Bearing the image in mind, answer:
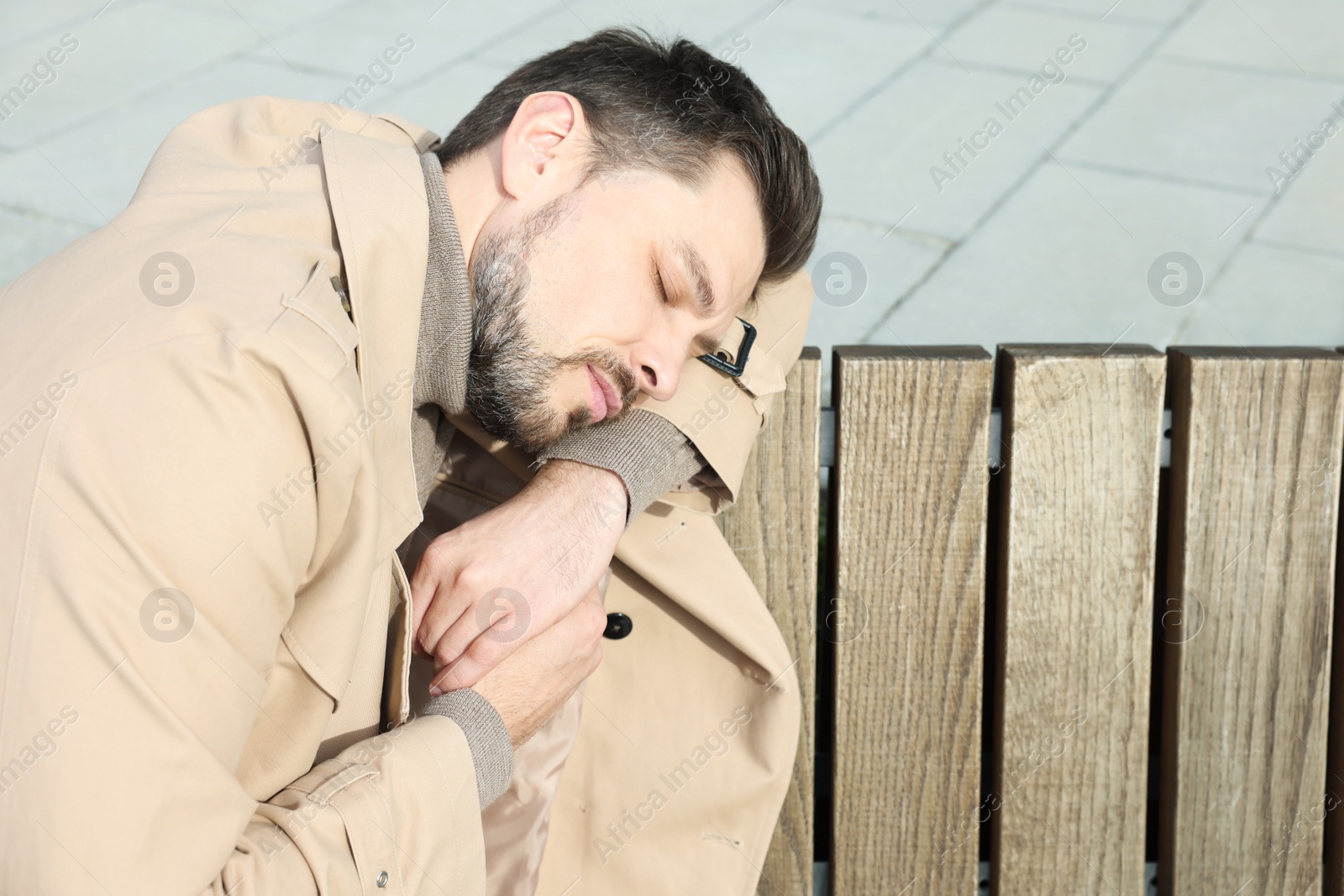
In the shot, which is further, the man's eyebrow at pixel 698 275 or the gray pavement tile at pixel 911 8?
the gray pavement tile at pixel 911 8

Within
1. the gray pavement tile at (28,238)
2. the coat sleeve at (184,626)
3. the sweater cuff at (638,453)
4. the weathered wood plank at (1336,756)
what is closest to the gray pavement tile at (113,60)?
the gray pavement tile at (28,238)

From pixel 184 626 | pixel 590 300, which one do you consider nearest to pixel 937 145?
pixel 590 300

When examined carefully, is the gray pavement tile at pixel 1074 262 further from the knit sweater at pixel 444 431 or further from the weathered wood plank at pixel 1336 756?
the knit sweater at pixel 444 431

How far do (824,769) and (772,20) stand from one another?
4.28m

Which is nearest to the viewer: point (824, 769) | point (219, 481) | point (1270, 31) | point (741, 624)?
point (219, 481)

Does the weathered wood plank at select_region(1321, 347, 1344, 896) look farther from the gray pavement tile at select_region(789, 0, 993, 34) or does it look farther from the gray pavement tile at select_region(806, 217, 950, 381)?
the gray pavement tile at select_region(789, 0, 993, 34)

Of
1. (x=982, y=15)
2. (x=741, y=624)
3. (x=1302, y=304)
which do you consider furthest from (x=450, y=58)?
(x=741, y=624)

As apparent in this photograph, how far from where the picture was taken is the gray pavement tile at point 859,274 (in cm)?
348

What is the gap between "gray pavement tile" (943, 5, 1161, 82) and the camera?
496cm

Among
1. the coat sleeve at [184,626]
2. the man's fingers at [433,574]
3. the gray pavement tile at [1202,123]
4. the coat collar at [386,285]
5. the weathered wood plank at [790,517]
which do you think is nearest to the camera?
the coat sleeve at [184,626]

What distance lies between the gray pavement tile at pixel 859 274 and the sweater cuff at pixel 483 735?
77.4 inches

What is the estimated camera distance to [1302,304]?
142 inches

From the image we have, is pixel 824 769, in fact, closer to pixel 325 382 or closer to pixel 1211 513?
pixel 1211 513

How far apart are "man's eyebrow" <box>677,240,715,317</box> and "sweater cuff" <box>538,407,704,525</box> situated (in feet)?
0.66
